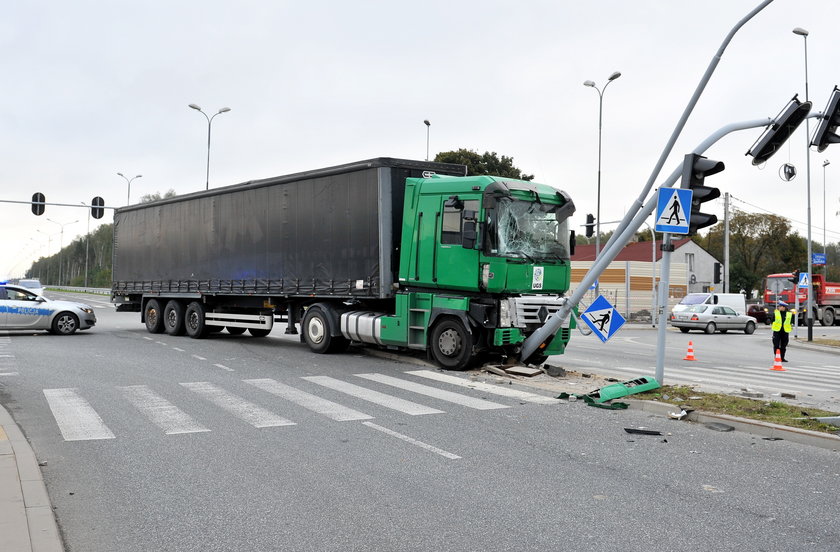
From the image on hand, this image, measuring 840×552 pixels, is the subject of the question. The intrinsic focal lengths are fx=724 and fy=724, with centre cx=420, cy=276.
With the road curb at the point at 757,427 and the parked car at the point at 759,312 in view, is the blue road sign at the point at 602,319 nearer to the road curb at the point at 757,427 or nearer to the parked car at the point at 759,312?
the road curb at the point at 757,427

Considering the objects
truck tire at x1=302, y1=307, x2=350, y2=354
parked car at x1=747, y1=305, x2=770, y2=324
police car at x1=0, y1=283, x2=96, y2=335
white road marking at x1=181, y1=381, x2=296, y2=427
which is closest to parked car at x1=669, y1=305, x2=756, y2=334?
parked car at x1=747, y1=305, x2=770, y2=324

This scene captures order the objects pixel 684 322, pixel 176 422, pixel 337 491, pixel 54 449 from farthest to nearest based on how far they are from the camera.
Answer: pixel 684 322 < pixel 176 422 < pixel 54 449 < pixel 337 491

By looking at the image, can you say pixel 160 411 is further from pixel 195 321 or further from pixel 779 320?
pixel 779 320

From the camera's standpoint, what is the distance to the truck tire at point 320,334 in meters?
15.4

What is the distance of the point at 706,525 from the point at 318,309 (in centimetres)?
1164

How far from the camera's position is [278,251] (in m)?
16.8

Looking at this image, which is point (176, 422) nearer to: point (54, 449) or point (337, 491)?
point (54, 449)

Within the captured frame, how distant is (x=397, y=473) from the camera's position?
20.0ft

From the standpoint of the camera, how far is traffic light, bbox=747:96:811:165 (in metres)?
11.3

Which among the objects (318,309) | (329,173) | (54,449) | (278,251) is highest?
(329,173)

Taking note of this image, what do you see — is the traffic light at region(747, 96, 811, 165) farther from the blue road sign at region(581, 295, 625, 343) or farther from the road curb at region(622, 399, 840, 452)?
the road curb at region(622, 399, 840, 452)

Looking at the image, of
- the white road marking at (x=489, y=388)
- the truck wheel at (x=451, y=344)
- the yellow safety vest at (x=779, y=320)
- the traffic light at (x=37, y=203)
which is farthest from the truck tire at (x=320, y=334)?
the traffic light at (x=37, y=203)

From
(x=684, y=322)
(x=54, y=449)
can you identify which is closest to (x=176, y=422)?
(x=54, y=449)

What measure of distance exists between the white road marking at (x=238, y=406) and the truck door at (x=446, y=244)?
4442 millimetres
